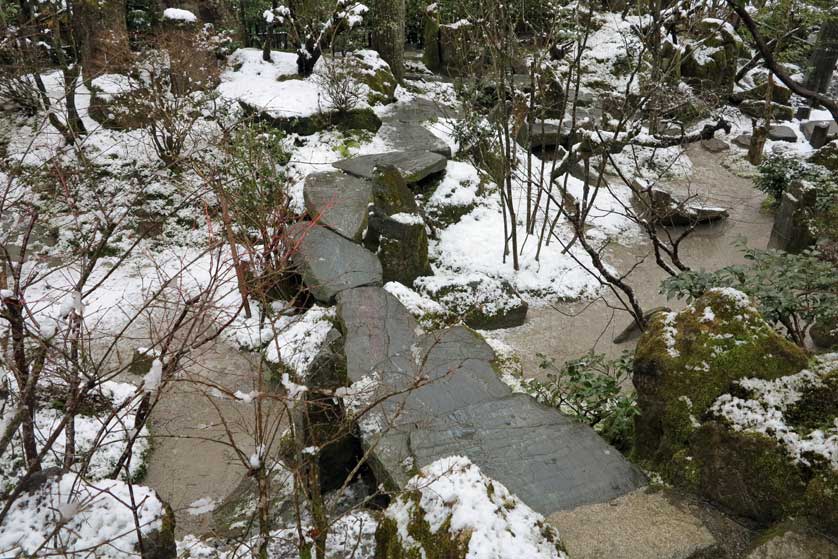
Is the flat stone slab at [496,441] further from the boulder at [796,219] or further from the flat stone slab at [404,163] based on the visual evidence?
the boulder at [796,219]

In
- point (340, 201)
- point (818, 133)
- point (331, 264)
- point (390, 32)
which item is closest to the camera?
point (331, 264)

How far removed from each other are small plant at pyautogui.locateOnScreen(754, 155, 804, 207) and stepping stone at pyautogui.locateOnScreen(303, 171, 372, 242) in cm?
582

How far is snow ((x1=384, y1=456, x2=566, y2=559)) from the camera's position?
2045 mm

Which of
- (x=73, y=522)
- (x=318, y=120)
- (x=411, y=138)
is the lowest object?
(x=411, y=138)

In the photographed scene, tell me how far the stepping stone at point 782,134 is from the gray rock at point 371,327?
930 cm

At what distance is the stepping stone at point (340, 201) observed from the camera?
668 centimetres

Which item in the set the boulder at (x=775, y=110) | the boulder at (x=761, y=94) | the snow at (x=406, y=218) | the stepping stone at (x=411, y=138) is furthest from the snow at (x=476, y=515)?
the boulder at (x=761, y=94)

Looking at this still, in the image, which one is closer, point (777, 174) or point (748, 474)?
point (748, 474)

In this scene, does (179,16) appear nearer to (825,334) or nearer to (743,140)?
(825,334)

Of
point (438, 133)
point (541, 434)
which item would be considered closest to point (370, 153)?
point (438, 133)

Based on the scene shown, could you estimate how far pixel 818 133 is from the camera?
420 inches

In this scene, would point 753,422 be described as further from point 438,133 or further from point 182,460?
point 438,133

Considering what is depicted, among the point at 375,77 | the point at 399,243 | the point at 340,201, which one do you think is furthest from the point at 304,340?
the point at 375,77

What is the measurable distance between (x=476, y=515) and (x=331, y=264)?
13.5 feet
